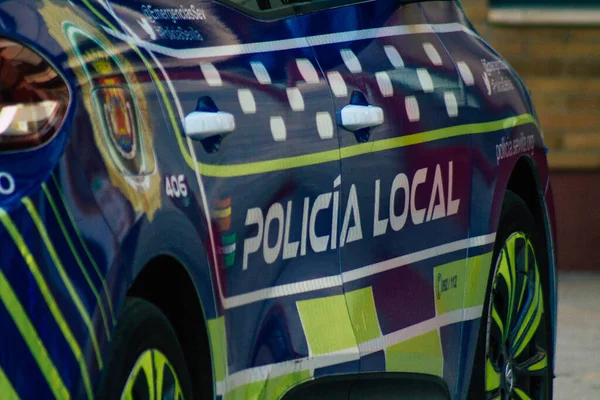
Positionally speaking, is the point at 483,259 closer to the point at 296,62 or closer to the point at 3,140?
the point at 296,62

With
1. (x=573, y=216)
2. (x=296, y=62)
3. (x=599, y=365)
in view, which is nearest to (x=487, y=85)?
(x=296, y=62)

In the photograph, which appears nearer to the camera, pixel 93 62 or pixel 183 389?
pixel 93 62

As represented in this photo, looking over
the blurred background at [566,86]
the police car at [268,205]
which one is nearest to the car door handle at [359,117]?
the police car at [268,205]

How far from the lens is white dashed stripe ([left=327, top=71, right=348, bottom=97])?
14.0 feet

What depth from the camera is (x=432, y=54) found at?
499 centimetres

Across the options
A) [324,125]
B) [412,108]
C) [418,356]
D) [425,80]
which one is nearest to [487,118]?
[425,80]

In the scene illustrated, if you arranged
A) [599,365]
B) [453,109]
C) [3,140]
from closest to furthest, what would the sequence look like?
[3,140], [453,109], [599,365]

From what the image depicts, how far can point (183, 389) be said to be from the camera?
11.3 ft

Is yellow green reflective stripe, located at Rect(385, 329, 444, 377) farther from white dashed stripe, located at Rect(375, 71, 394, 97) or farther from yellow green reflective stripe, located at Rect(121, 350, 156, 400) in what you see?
yellow green reflective stripe, located at Rect(121, 350, 156, 400)

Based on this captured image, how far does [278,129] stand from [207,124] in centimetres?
38

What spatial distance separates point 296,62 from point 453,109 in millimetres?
920

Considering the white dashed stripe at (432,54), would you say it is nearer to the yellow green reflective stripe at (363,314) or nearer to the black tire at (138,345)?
the yellow green reflective stripe at (363,314)

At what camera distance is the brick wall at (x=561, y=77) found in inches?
469

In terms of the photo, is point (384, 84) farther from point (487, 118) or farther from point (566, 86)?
point (566, 86)
